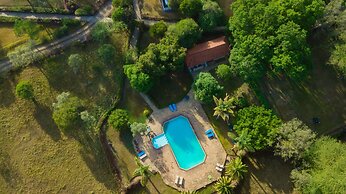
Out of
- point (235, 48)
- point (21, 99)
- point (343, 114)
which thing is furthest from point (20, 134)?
point (343, 114)

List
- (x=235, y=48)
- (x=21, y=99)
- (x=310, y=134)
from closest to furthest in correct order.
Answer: (x=310, y=134) → (x=235, y=48) → (x=21, y=99)

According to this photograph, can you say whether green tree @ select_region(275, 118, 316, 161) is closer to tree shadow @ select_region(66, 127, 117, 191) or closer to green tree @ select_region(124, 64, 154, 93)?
green tree @ select_region(124, 64, 154, 93)

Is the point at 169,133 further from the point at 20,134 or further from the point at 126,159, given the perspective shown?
the point at 20,134

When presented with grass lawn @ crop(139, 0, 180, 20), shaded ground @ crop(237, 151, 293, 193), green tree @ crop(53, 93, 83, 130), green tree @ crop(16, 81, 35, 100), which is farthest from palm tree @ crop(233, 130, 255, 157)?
green tree @ crop(16, 81, 35, 100)

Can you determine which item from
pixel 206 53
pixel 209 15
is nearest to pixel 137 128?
pixel 206 53

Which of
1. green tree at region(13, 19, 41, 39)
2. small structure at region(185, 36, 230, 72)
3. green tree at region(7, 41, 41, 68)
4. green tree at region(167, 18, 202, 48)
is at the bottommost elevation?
small structure at region(185, 36, 230, 72)

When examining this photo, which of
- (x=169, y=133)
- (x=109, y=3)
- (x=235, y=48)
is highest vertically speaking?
(x=109, y=3)

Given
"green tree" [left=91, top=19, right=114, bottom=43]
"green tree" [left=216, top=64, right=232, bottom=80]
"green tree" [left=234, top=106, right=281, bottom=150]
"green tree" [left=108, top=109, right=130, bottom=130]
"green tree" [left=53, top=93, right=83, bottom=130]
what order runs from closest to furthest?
"green tree" [left=234, top=106, right=281, bottom=150]
"green tree" [left=53, top=93, right=83, bottom=130]
"green tree" [left=108, top=109, right=130, bottom=130]
"green tree" [left=216, top=64, right=232, bottom=80]
"green tree" [left=91, top=19, right=114, bottom=43]

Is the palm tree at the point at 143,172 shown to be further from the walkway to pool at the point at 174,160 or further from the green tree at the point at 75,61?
the green tree at the point at 75,61
